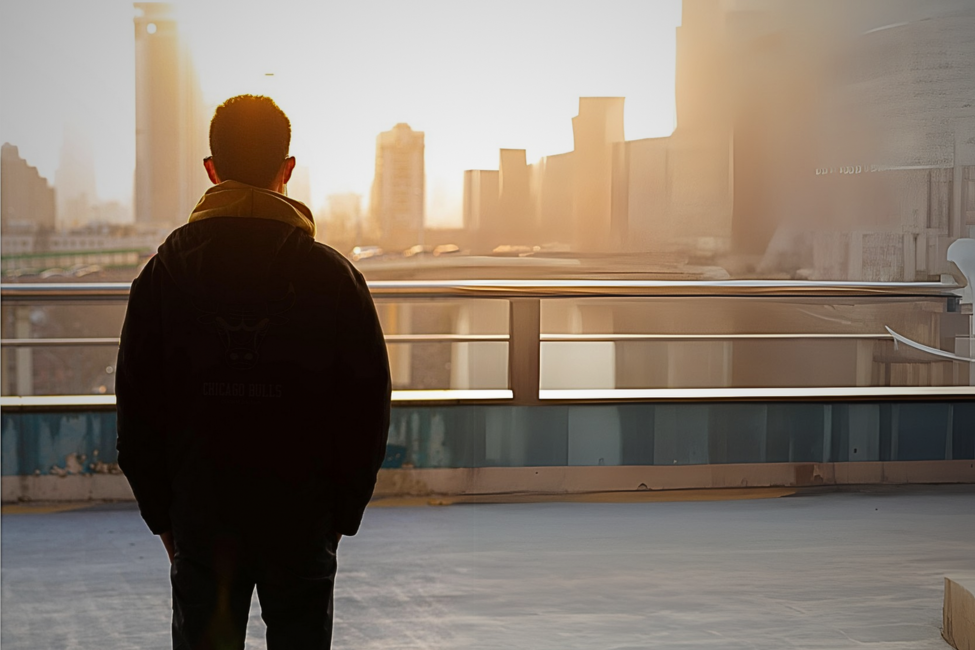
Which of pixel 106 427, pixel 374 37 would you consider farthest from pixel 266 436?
pixel 374 37

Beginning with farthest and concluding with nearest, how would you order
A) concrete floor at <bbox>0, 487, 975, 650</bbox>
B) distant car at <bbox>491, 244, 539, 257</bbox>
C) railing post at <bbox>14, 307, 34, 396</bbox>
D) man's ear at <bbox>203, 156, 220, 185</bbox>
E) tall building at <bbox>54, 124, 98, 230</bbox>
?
distant car at <bbox>491, 244, 539, 257</bbox>, tall building at <bbox>54, 124, 98, 230</bbox>, railing post at <bbox>14, 307, 34, 396</bbox>, concrete floor at <bbox>0, 487, 975, 650</bbox>, man's ear at <bbox>203, 156, 220, 185</bbox>

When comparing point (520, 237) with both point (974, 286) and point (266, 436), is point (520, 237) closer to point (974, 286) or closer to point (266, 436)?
point (974, 286)

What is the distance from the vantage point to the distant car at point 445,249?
4711mm

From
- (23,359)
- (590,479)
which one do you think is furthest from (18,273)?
(590,479)

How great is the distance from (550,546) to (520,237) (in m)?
2.43

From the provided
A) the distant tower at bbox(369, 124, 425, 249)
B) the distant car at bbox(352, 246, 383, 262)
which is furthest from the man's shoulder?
the distant car at bbox(352, 246, 383, 262)

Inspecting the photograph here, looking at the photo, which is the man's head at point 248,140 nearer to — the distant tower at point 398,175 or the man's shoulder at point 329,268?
the man's shoulder at point 329,268

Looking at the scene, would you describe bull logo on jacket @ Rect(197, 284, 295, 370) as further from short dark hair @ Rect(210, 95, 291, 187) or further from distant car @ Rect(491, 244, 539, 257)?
distant car @ Rect(491, 244, 539, 257)

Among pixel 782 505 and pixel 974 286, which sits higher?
pixel 974 286

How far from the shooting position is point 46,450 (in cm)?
281

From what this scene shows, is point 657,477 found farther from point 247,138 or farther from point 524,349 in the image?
point 247,138

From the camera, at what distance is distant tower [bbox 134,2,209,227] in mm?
4082

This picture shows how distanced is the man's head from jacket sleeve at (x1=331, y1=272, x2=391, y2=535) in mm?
147

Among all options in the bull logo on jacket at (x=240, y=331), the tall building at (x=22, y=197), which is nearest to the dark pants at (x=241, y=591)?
the bull logo on jacket at (x=240, y=331)
